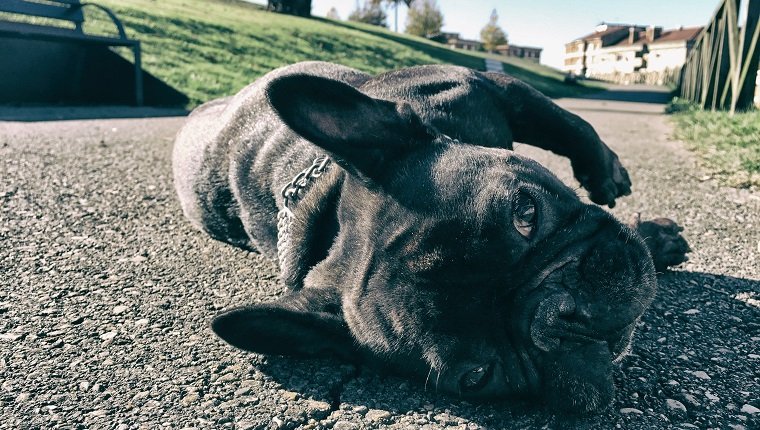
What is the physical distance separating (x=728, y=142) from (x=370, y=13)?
2899 inches

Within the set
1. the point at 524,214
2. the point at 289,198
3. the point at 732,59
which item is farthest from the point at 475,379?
the point at 732,59

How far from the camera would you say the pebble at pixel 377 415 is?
2029mm

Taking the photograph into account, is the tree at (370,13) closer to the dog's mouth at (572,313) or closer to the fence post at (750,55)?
the fence post at (750,55)

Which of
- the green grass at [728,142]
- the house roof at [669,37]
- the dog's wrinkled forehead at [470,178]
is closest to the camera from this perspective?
the dog's wrinkled forehead at [470,178]

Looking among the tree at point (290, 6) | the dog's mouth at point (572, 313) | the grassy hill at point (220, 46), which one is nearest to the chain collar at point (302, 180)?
the dog's mouth at point (572, 313)

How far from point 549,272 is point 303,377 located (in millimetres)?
974

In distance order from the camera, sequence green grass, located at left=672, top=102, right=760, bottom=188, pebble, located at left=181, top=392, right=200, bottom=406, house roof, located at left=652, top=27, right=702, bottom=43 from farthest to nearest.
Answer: house roof, located at left=652, top=27, right=702, bottom=43, green grass, located at left=672, top=102, right=760, bottom=188, pebble, located at left=181, top=392, right=200, bottom=406

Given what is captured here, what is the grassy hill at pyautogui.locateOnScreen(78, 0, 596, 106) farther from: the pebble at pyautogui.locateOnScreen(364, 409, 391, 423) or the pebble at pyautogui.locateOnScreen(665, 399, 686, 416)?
the pebble at pyautogui.locateOnScreen(665, 399, 686, 416)

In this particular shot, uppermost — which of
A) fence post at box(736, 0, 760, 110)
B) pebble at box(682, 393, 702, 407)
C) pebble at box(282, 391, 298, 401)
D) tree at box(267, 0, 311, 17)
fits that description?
tree at box(267, 0, 311, 17)

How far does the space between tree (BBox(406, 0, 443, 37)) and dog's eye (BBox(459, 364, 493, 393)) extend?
7278 centimetres

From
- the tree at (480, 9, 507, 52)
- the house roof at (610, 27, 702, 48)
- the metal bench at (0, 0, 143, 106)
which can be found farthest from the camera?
the tree at (480, 9, 507, 52)

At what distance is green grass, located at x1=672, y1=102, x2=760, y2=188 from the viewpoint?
5320mm

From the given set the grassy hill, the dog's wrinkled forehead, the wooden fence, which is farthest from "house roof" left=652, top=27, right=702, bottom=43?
the dog's wrinkled forehead

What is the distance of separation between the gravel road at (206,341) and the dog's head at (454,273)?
15 cm
